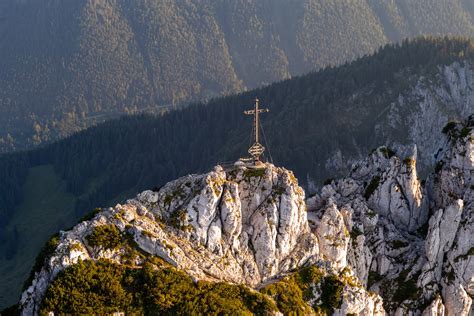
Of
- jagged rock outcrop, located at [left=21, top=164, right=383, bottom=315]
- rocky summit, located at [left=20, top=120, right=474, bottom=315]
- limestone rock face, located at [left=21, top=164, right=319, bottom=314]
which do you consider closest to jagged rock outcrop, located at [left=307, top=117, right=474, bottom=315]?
rocky summit, located at [left=20, top=120, right=474, bottom=315]

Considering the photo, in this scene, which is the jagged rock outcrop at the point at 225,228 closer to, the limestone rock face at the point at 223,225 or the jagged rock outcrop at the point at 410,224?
the limestone rock face at the point at 223,225

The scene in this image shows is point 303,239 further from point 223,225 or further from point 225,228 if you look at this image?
point 223,225

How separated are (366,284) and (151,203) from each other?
29.0 metres

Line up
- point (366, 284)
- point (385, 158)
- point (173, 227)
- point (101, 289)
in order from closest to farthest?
point (101, 289) < point (173, 227) < point (366, 284) < point (385, 158)

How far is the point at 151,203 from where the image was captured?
6322cm

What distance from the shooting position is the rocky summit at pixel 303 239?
5606 centimetres

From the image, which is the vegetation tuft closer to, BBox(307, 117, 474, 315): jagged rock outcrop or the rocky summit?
the rocky summit

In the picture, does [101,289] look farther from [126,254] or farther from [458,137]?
[458,137]

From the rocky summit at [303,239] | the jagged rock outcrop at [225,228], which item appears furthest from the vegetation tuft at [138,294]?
the jagged rock outcrop at [225,228]

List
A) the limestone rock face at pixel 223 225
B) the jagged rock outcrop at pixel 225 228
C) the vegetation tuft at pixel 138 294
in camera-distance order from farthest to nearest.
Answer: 1. the limestone rock face at pixel 223 225
2. the jagged rock outcrop at pixel 225 228
3. the vegetation tuft at pixel 138 294

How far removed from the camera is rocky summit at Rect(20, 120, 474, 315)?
56.1m

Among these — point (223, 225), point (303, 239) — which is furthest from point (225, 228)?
point (303, 239)

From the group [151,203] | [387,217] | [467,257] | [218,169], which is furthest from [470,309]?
[151,203]

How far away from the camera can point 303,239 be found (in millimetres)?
66250
